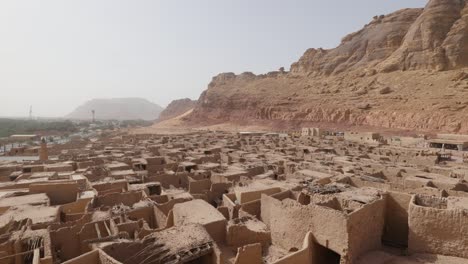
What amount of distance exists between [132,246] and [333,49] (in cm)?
9944

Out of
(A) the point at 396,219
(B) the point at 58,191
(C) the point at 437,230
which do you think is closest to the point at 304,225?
(A) the point at 396,219

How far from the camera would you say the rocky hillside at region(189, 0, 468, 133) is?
183 feet

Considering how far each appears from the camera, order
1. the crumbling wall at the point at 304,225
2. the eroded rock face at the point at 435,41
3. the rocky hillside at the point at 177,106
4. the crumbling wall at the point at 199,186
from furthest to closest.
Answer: the rocky hillside at the point at 177,106
the eroded rock face at the point at 435,41
the crumbling wall at the point at 199,186
the crumbling wall at the point at 304,225

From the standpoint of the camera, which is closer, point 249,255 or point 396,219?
point 249,255

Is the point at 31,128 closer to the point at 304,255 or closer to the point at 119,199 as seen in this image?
the point at 119,199

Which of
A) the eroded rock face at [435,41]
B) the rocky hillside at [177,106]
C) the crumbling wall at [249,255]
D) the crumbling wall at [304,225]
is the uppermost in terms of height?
the eroded rock face at [435,41]

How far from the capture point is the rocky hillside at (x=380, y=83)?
183 feet

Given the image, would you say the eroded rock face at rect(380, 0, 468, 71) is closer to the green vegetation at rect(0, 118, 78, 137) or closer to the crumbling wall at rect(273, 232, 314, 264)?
the crumbling wall at rect(273, 232, 314, 264)

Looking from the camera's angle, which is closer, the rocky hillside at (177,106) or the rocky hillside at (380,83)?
the rocky hillside at (380,83)

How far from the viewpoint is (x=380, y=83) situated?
2694 inches

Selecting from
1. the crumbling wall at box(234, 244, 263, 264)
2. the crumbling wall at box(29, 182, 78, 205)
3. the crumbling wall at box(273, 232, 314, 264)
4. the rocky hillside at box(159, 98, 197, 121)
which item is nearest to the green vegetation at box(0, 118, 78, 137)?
the rocky hillside at box(159, 98, 197, 121)

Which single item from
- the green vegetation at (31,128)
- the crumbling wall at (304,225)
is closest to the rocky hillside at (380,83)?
the green vegetation at (31,128)

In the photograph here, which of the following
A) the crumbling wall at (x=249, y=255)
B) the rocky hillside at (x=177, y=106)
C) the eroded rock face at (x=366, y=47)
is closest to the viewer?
the crumbling wall at (x=249, y=255)

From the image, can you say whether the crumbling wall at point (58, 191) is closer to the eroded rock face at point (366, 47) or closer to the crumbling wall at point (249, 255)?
the crumbling wall at point (249, 255)
